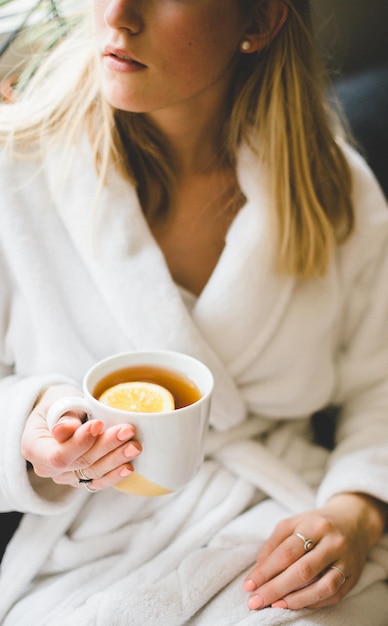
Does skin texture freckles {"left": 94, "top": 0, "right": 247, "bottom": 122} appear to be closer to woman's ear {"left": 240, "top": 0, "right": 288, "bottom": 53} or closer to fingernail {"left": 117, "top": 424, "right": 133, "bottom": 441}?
woman's ear {"left": 240, "top": 0, "right": 288, "bottom": 53}

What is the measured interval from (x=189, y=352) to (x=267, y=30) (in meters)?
0.50

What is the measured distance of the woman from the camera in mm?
759

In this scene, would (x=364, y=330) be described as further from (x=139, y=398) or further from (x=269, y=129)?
(x=139, y=398)

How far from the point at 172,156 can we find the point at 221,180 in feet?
0.30

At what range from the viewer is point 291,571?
30.0 inches

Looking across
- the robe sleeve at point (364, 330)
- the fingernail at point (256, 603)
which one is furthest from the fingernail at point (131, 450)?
the robe sleeve at point (364, 330)

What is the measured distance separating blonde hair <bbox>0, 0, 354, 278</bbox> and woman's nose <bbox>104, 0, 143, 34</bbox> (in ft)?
0.55

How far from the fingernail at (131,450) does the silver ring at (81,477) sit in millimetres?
89

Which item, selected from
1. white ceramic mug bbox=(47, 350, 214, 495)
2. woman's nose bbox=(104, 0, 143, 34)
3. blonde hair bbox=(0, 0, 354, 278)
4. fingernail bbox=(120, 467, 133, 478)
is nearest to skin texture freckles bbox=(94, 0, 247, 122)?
woman's nose bbox=(104, 0, 143, 34)

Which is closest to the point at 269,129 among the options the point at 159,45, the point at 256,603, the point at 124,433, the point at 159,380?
the point at 159,45

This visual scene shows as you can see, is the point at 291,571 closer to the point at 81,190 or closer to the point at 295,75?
the point at 81,190

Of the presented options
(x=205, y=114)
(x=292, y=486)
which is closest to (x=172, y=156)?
(x=205, y=114)

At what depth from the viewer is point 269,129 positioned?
95 centimetres

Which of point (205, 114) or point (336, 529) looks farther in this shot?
point (205, 114)
